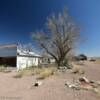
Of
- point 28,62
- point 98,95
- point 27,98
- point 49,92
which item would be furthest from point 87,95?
point 28,62

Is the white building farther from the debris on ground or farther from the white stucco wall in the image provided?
the debris on ground

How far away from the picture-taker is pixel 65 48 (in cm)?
2956

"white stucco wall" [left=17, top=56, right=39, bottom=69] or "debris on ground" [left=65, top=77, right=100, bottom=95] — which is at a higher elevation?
"white stucco wall" [left=17, top=56, right=39, bottom=69]

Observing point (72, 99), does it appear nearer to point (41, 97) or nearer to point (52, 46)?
point (41, 97)

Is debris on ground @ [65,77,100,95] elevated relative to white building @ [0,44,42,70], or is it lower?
lower

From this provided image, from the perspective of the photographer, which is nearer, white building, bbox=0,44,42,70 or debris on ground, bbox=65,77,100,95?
debris on ground, bbox=65,77,100,95

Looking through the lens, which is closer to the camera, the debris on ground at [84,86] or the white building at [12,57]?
the debris on ground at [84,86]

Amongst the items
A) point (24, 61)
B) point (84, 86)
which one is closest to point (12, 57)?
point (24, 61)

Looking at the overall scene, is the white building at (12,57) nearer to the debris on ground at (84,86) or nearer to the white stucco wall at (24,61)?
the white stucco wall at (24,61)

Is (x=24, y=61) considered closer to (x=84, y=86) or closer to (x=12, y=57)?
(x=12, y=57)

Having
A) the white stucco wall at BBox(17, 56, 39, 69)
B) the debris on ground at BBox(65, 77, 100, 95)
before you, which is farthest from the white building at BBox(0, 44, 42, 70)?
the debris on ground at BBox(65, 77, 100, 95)

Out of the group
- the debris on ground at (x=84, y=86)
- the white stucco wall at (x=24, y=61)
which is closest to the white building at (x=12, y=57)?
the white stucco wall at (x=24, y=61)

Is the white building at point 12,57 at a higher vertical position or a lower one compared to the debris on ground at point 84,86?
higher

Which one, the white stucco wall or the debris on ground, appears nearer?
the debris on ground
